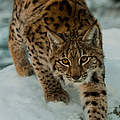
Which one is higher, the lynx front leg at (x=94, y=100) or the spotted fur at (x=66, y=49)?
the spotted fur at (x=66, y=49)

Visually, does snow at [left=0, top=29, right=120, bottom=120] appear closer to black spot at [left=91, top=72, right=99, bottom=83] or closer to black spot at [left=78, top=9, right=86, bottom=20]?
black spot at [left=91, top=72, right=99, bottom=83]

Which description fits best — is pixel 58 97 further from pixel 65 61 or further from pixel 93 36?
pixel 93 36

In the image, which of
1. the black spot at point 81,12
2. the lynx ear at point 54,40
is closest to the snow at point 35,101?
the lynx ear at point 54,40

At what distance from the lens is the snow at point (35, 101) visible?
197 inches

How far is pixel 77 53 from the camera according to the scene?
4.43m

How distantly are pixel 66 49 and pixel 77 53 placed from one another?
136 millimetres


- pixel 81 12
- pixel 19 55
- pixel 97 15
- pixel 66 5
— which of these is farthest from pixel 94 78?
pixel 97 15

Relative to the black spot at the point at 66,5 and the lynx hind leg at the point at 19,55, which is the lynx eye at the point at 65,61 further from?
the lynx hind leg at the point at 19,55

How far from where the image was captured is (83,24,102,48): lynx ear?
4383 mm

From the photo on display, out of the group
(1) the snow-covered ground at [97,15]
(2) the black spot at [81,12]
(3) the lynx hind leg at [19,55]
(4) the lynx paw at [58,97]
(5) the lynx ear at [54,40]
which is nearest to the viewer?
(5) the lynx ear at [54,40]

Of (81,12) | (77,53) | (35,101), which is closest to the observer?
(77,53)

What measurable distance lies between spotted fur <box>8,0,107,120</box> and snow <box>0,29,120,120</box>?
0.57 ft

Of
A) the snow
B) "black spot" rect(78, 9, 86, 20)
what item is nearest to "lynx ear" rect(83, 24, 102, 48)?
"black spot" rect(78, 9, 86, 20)

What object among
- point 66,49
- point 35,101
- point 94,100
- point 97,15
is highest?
point 66,49
